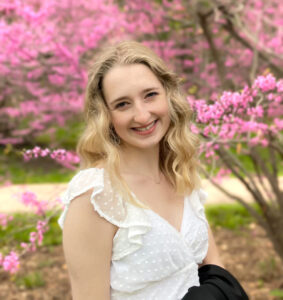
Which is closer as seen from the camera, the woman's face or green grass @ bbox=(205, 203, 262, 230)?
the woman's face

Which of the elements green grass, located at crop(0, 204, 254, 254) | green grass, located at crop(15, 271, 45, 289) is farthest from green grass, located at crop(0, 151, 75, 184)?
green grass, located at crop(15, 271, 45, 289)

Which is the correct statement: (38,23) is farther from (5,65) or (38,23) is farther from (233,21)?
(233,21)

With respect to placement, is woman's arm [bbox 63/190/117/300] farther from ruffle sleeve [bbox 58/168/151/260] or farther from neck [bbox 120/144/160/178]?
neck [bbox 120/144/160/178]

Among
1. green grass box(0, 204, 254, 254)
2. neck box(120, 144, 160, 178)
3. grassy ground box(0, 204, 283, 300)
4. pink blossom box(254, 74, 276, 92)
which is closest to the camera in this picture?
neck box(120, 144, 160, 178)

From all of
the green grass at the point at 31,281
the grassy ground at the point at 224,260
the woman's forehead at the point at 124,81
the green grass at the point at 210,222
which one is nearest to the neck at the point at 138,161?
the woman's forehead at the point at 124,81

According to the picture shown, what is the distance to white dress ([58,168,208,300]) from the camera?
143 centimetres

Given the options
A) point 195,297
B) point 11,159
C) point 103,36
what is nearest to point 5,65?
point 103,36

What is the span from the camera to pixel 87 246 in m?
1.38

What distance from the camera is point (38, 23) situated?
4.54m

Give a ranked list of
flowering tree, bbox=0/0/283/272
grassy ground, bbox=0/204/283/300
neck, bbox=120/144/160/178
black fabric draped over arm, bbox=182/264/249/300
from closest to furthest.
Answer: black fabric draped over arm, bbox=182/264/249/300
neck, bbox=120/144/160/178
flowering tree, bbox=0/0/283/272
grassy ground, bbox=0/204/283/300

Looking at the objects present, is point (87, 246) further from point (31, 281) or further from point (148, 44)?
point (148, 44)

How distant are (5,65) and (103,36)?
1255 millimetres

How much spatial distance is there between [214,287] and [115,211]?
0.49 metres

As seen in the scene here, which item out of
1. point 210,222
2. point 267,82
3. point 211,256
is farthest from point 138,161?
point 210,222
